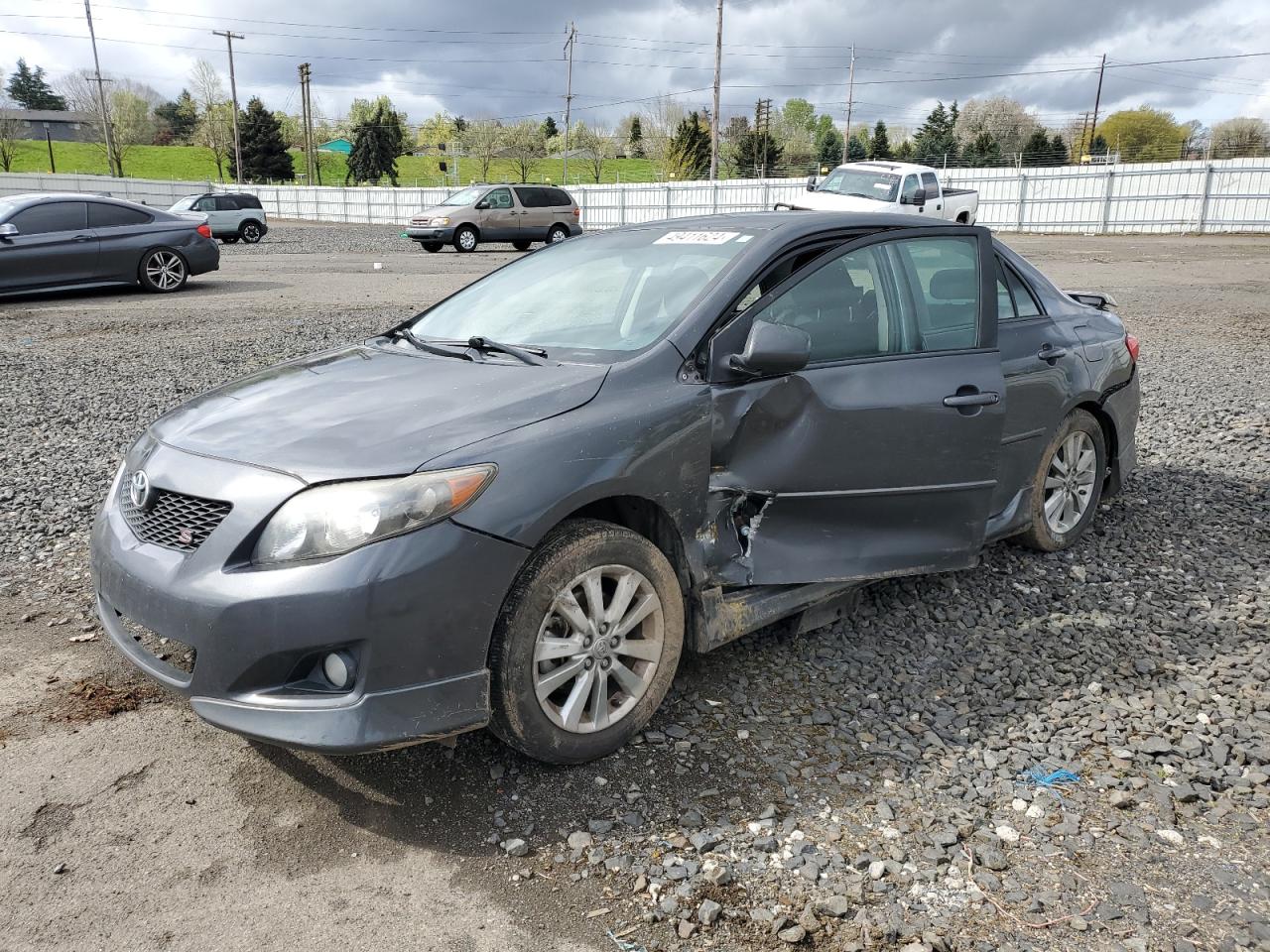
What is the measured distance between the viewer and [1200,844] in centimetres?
276

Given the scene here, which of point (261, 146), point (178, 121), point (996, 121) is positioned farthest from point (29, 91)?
point (996, 121)

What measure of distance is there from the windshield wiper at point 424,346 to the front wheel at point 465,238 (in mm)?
21725

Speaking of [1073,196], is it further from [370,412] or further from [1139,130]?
[1139,130]

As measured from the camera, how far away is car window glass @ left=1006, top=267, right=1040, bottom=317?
4.69 m

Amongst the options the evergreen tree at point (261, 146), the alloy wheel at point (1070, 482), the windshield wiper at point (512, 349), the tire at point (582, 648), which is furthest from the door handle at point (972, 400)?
the evergreen tree at point (261, 146)

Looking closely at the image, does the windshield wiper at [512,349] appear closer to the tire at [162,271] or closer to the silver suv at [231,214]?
the tire at [162,271]

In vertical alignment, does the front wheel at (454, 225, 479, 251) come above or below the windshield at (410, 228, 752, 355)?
below

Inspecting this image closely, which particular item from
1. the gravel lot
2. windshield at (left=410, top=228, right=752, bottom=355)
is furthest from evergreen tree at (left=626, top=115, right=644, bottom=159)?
the gravel lot

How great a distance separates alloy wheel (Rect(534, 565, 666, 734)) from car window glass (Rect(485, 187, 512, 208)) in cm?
2370

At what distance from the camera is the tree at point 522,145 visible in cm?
9038

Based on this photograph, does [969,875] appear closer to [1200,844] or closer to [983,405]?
[1200,844]

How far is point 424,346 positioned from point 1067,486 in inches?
128

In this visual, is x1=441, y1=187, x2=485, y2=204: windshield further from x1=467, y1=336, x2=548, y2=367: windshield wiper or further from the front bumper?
the front bumper

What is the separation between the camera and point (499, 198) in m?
25.4
